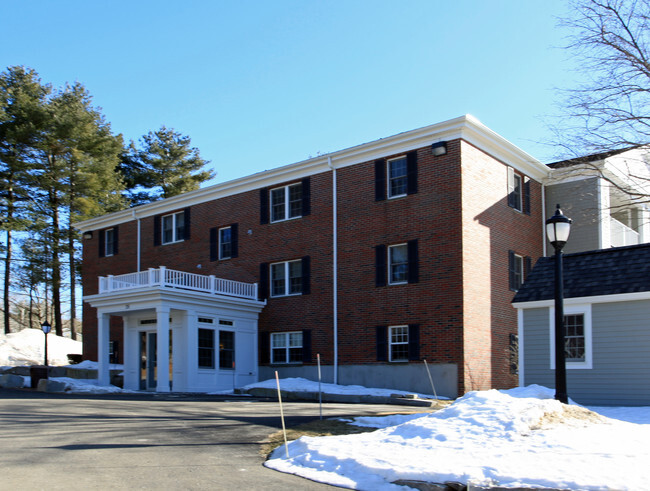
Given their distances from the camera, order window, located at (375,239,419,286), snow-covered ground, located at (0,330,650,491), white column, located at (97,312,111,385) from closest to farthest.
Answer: snow-covered ground, located at (0,330,650,491), window, located at (375,239,419,286), white column, located at (97,312,111,385)

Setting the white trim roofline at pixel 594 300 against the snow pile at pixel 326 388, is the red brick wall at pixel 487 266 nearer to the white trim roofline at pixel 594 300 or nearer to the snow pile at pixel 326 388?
the snow pile at pixel 326 388

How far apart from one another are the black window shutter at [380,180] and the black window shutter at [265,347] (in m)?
7.51

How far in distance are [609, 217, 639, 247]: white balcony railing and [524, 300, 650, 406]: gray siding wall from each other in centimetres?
1247

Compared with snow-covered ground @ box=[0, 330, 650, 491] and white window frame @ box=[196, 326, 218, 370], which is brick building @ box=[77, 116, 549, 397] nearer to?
white window frame @ box=[196, 326, 218, 370]

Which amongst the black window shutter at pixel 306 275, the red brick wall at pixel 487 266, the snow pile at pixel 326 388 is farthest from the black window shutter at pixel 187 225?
the red brick wall at pixel 487 266

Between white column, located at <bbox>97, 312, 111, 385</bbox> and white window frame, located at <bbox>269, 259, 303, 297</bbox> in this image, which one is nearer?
white column, located at <bbox>97, 312, 111, 385</bbox>

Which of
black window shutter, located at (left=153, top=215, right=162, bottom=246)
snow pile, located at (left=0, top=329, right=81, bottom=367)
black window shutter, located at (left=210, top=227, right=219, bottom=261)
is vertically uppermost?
black window shutter, located at (left=153, top=215, right=162, bottom=246)

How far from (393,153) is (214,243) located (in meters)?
9.93

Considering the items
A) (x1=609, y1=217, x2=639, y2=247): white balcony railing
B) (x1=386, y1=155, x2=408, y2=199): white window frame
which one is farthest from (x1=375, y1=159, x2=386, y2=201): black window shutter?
(x1=609, y1=217, x2=639, y2=247): white balcony railing

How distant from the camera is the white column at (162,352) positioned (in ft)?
80.2

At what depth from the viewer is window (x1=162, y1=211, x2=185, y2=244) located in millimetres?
32531

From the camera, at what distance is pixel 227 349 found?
27.3 m

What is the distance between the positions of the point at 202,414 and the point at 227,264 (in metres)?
14.8

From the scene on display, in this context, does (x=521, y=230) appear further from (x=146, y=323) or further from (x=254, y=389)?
(x=146, y=323)
